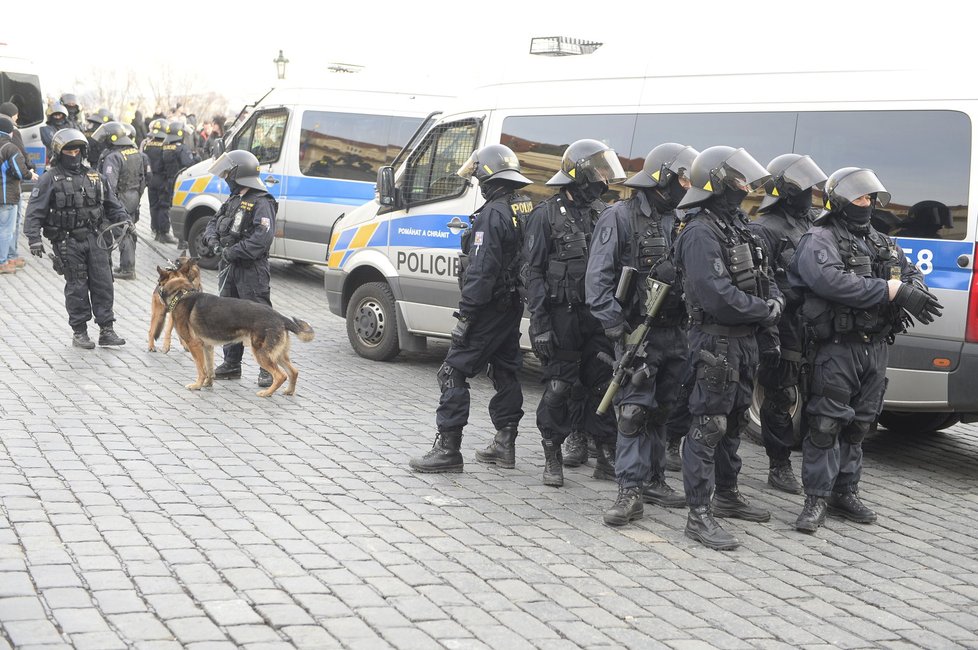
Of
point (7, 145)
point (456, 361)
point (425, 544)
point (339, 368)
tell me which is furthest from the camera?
point (7, 145)

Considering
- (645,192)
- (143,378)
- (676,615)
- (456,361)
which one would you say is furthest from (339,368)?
(676,615)

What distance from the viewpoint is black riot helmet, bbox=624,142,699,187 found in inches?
251

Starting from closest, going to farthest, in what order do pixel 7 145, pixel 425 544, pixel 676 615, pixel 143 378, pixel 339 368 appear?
pixel 676 615, pixel 425 544, pixel 143 378, pixel 339 368, pixel 7 145

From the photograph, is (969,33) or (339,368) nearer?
(969,33)

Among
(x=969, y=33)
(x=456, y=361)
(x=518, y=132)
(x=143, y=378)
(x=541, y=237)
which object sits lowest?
(x=143, y=378)

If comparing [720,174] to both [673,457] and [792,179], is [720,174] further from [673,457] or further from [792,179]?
[673,457]

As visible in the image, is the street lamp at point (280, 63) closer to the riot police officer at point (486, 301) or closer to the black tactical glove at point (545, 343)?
the riot police officer at point (486, 301)

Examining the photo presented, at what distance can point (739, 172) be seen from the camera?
5859 mm

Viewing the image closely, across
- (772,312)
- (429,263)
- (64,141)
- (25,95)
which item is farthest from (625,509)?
(25,95)

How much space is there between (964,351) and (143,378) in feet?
20.2

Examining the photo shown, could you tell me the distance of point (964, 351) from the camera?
7207 mm

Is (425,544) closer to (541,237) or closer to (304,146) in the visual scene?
(541,237)

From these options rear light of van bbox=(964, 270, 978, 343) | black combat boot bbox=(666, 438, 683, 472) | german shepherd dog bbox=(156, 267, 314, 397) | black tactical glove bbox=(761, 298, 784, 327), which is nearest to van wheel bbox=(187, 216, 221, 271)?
german shepherd dog bbox=(156, 267, 314, 397)

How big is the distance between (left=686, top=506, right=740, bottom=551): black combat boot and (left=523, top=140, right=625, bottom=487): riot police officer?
1.11 metres
